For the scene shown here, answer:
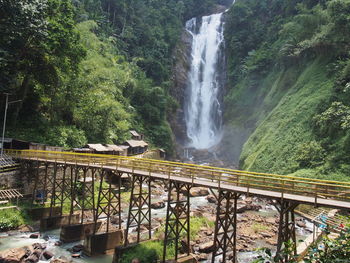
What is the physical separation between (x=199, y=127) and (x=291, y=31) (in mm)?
30389

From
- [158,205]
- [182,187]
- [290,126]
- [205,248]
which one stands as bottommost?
[205,248]

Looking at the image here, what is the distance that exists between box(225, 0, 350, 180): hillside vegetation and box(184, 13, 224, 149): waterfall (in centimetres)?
440

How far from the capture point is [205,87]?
7712 centimetres

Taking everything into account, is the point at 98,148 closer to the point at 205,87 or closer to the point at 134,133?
the point at 134,133

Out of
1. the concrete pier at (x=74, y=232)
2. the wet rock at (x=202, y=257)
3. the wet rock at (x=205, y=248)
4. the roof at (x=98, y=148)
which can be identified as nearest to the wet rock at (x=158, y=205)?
the concrete pier at (x=74, y=232)

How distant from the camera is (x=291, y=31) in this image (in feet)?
181

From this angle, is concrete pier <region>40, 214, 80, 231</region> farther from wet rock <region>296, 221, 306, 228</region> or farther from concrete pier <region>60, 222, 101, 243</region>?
wet rock <region>296, 221, 306, 228</region>

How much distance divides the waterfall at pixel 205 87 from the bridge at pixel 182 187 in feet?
125

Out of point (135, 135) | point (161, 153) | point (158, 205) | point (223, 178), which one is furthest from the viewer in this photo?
point (161, 153)

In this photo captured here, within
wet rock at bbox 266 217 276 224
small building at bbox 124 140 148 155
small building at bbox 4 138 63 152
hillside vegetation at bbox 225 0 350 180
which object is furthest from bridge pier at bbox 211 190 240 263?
small building at bbox 124 140 148 155

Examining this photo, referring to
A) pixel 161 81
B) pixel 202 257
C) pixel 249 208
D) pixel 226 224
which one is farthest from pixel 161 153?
pixel 226 224

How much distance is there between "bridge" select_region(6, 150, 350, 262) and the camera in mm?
12711

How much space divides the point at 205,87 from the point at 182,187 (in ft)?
192

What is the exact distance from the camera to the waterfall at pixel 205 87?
237 ft
